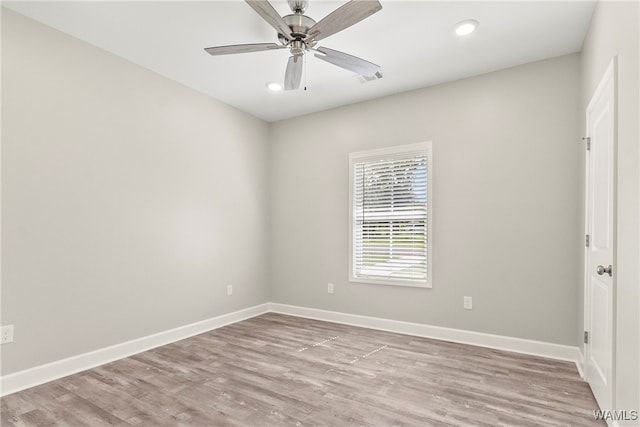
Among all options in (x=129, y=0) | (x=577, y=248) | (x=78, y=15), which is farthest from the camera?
(x=577, y=248)

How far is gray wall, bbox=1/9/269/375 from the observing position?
8.41 ft

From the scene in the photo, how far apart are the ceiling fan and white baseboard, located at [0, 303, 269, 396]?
2720 mm

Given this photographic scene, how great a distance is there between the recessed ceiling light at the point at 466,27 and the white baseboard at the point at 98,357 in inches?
155

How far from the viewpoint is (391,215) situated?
13.4ft

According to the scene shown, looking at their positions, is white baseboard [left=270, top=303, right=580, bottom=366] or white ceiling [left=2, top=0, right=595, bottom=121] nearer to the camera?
white ceiling [left=2, top=0, right=595, bottom=121]

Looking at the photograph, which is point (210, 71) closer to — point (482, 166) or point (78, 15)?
point (78, 15)

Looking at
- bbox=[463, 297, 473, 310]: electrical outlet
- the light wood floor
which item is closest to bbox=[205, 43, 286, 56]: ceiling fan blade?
the light wood floor

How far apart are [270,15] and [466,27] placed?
5.32 ft

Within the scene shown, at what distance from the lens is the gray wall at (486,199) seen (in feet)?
10.3

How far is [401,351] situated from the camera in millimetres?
3330

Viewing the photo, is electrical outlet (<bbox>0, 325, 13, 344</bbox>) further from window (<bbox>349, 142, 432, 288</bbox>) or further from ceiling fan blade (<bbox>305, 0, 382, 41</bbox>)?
window (<bbox>349, 142, 432, 288</bbox>)

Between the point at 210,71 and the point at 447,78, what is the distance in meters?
2.49

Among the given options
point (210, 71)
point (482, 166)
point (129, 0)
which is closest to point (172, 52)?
point (210, 71)

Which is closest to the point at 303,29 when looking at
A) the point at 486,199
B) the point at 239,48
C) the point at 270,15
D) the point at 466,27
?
the point at 270,15
